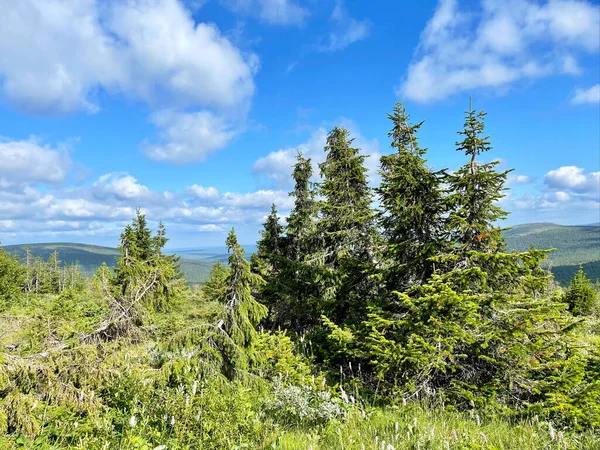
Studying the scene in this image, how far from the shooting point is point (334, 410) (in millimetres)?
5133

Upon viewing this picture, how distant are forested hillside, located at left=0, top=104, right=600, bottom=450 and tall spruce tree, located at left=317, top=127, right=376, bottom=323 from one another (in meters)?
0.14

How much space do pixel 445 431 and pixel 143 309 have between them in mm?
5783

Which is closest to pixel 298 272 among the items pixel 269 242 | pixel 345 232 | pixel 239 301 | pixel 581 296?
pixel 345 232

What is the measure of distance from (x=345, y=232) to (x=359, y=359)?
16.0 ft

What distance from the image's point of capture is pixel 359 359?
8.73m

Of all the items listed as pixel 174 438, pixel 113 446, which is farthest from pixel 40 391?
pixel 174 438

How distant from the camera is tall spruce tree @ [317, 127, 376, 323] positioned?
436 inches

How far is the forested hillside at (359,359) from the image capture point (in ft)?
13.7

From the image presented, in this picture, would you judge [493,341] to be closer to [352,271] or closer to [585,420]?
Answer: [585,420]

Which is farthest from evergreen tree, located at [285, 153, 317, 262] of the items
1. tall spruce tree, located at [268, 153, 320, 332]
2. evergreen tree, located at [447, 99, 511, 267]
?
evergreen tree, located at [447, 99, 511, 267]

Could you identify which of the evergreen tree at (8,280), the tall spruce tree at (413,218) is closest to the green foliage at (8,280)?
the evergreen tree at (8,280)

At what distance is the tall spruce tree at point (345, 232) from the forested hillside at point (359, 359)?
0.14 meters

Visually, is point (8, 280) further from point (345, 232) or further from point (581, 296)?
point (581, 296)

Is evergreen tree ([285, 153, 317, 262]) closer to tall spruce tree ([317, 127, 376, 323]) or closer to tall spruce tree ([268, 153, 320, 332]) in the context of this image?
tall spruce tree ([268, 153, 320, 332])
